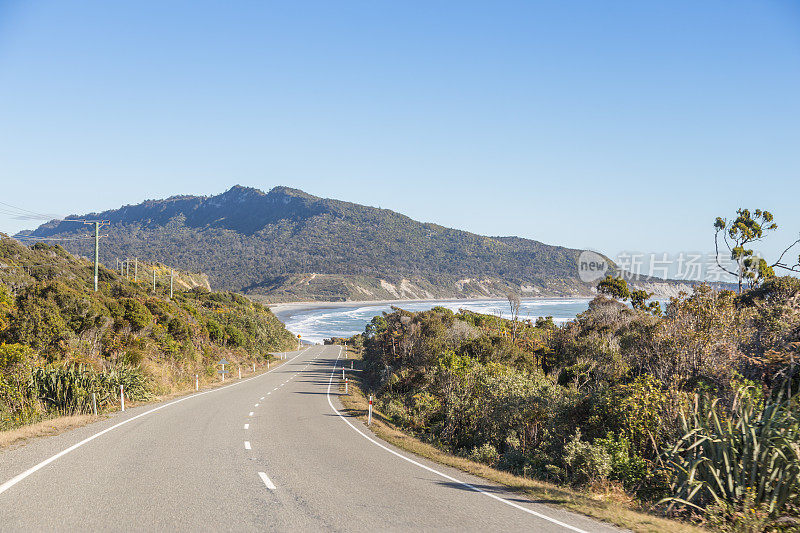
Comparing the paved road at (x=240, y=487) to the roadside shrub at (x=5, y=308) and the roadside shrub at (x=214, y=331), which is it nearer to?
the roadside shrub at (x=5, y=308)

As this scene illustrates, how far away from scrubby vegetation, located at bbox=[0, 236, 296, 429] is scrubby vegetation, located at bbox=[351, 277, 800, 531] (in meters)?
12.1

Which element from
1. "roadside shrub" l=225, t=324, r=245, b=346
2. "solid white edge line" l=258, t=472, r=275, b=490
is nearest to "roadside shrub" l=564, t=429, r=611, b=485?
"solid white edge line" l=258, t=472, r=275, b=490

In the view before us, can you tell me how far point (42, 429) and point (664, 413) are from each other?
50.2 ft

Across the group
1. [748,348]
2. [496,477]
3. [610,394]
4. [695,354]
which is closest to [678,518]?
[496,477]

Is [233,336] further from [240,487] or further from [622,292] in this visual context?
[240,487]

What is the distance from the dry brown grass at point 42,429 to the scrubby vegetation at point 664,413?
11098mm

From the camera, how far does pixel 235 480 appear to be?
934cm

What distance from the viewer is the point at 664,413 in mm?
12000

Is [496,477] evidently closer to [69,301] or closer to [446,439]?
[446,439]

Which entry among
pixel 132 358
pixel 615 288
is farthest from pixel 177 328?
→ pixel 615 288

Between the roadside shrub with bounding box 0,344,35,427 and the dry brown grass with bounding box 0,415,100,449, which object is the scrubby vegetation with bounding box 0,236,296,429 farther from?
the dry brown grass with bounding box 0,415,100,449

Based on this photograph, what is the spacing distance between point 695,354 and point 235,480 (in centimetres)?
1282

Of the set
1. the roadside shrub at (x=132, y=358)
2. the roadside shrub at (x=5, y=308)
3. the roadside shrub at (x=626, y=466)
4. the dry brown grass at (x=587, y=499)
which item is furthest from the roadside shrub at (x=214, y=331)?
the roadside shrub at (x=626, y=466)

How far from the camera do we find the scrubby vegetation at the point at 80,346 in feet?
58.6
